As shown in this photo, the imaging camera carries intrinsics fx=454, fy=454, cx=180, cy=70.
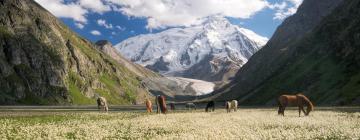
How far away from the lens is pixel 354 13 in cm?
19188

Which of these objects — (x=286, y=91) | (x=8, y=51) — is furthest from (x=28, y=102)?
(x=286, y=91)

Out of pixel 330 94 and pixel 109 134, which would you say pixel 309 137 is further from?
pixel 330 94

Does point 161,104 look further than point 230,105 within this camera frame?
No

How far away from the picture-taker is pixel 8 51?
199 m

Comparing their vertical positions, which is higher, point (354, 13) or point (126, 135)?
point (354, 13)

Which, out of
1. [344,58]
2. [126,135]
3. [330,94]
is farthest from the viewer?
[344,58]

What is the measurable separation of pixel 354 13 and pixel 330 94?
64303mm

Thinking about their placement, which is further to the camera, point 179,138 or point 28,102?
point 28,102

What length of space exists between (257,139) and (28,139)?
1214 cm

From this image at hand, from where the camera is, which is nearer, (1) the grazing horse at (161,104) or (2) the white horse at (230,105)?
(1) the grazing horse at (161,104)

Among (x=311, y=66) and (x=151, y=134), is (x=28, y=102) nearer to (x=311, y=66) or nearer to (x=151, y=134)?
(x=311, y=66)

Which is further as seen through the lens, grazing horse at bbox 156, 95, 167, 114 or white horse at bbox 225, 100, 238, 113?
white horse at bbox 225, 100, 238, 113

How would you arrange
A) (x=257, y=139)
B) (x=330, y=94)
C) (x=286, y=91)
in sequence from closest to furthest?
(x=257, y=139)
(x=330, y=94)
(x=286, y=91)

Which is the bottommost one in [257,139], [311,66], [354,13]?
[257,139]
